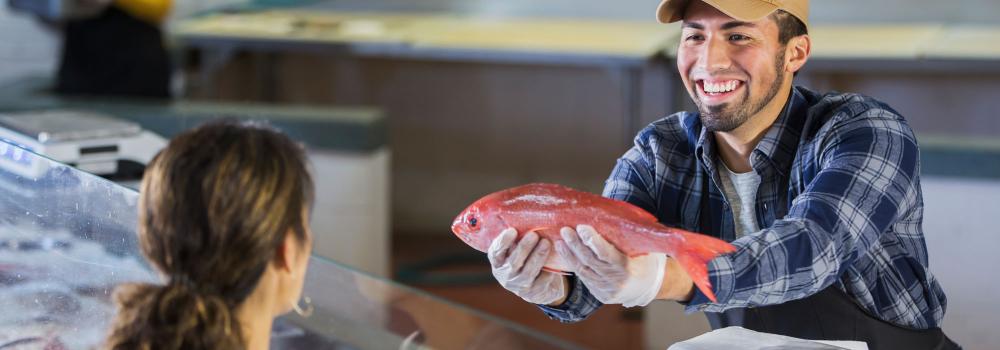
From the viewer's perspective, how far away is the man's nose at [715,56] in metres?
1.92

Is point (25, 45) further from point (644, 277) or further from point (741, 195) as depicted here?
point (644, 277)

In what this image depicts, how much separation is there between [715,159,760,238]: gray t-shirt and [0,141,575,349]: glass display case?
0.36 m

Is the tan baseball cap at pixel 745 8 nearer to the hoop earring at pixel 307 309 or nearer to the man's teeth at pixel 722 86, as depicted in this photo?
the man's teeth at pixel 722 86

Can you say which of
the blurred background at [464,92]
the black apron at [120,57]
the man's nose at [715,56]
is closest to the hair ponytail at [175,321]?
the man's nose at [715,56]

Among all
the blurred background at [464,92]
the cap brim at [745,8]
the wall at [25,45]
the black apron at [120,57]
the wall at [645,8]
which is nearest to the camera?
the cap brim at [745,8]

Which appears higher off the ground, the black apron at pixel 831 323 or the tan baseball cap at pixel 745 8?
the tan baseball cap at pixel 745 8

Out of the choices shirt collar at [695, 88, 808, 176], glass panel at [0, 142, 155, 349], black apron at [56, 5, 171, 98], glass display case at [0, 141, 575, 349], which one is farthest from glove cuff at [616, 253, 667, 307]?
black apron at [56, 5, 171, 98]

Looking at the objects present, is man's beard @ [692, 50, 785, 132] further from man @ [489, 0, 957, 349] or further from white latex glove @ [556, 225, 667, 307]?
white latex glove @ [556, 225, 667, 307]

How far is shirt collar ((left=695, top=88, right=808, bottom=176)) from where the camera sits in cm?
201

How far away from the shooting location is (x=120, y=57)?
5250mm

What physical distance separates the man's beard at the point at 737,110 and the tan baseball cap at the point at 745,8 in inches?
2.9

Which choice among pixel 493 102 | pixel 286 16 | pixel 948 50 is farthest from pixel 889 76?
pixel 286 16

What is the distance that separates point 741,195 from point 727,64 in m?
0.25

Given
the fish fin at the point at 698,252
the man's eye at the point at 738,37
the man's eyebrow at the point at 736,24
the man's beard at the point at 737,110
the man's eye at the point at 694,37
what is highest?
Answer: the man's eyebrow at the point at 736,24
